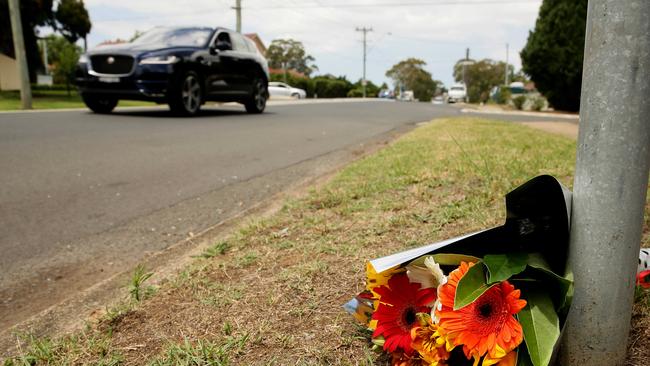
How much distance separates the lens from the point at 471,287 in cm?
137

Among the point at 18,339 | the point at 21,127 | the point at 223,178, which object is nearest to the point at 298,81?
the point at 21,127

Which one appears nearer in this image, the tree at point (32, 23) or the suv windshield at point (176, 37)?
the suv windshield at point (176, 37)

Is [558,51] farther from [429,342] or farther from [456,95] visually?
[456,95]

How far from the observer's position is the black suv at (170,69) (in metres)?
10.1

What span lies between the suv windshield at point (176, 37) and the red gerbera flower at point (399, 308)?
10.3m

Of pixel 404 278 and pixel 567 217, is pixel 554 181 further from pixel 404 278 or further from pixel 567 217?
pixel 404 278

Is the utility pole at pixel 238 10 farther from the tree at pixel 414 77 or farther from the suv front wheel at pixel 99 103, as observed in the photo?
the tree at pixel 414 77

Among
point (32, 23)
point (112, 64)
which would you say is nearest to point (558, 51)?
point (112, 64)

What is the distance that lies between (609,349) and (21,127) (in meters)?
9.18

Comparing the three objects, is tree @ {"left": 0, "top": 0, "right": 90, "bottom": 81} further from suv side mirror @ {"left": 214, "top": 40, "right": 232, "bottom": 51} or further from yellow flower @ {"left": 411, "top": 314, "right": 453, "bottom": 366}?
yellow flower @ {"left": 411, "top": 314, "right": 453, "bottom": 366}

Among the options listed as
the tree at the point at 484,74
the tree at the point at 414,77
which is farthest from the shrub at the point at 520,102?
the tree at the point at 414,77

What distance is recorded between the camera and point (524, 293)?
1422 millimetres

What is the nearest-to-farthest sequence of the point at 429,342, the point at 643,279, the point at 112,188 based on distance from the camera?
1. the point at 429,342
2. the point at 643,279
3. the point at 112,188

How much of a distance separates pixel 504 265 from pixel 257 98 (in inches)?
501
